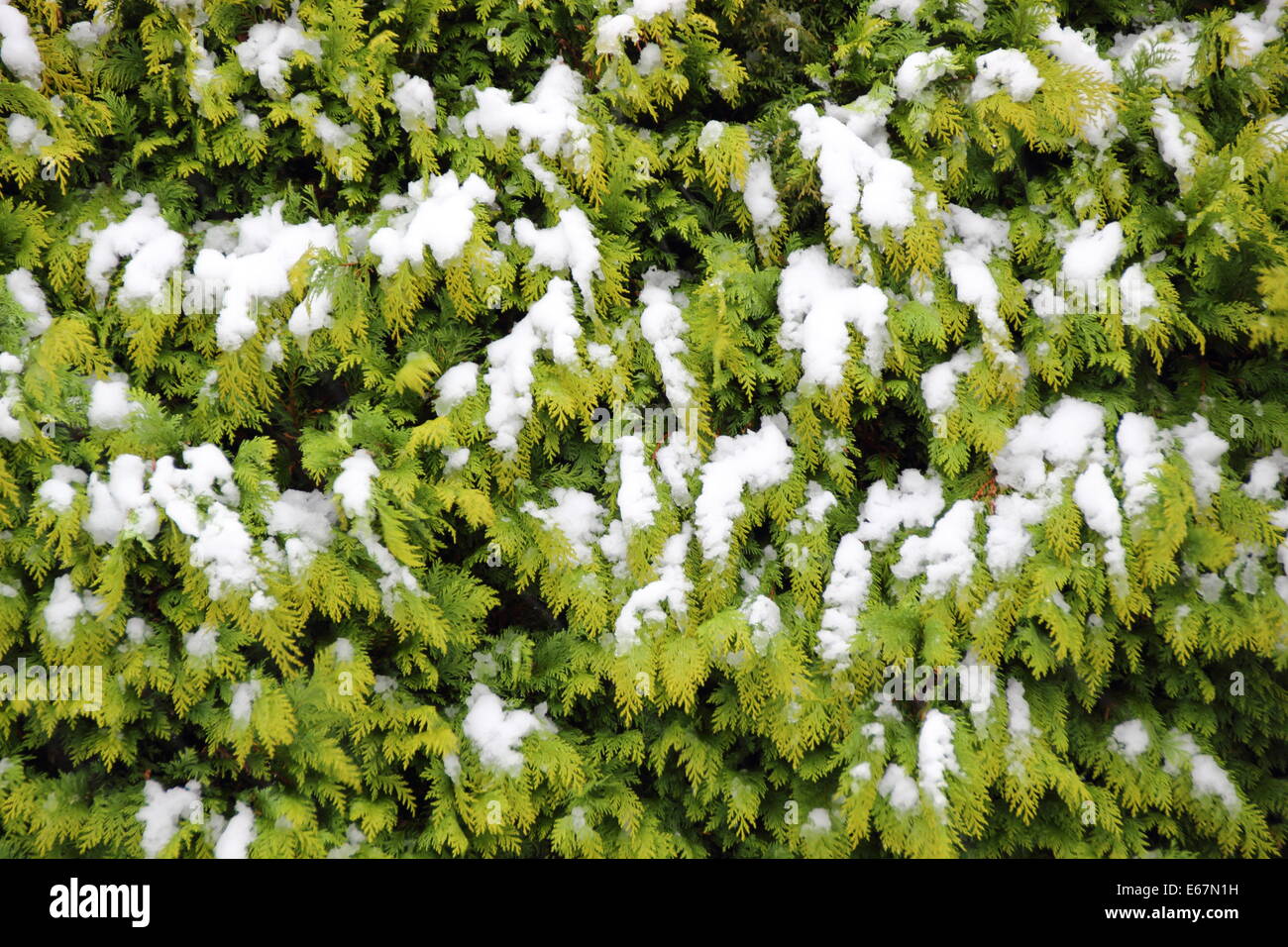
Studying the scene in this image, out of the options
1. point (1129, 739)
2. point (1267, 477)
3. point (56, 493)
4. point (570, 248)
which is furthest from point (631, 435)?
point (1267, 477)

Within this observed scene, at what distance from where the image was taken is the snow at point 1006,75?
9.62ft

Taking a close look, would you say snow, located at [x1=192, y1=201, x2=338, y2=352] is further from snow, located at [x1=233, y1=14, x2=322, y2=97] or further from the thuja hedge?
snow, located at [x1=233, y1=14, x2=322, y2=97]

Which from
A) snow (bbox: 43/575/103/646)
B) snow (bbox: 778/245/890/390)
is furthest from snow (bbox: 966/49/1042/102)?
snow (bbox: 43/575/103/646)

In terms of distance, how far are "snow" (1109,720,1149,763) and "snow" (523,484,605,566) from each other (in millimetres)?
2059

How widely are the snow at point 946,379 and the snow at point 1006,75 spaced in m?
0.95

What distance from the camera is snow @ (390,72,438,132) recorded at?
307 centimetres

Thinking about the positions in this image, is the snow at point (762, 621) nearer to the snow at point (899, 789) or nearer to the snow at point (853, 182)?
the snow at point (899, 789)

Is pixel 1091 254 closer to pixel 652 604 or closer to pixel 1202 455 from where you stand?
pixel 1202 455

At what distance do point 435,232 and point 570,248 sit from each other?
1.65 ft

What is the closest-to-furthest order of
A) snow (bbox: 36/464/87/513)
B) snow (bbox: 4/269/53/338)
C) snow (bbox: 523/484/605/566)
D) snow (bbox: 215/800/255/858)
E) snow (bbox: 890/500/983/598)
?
snow (bbox: 36/464/87/513)
snow (bbox: 215/800/255/858)
snow (bbox: 4/269/53/338)
snow (bbox: 890/500/983/598)
snow (bbox: 523/484/605/566)

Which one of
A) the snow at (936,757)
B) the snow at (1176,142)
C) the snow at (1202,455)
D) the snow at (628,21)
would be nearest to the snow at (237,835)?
the snow at (936,757)

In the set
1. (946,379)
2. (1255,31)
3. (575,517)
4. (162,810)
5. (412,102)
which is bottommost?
(162,810)

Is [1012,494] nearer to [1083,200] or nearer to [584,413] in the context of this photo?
[1083,200]

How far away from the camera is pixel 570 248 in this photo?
3.07 meters
